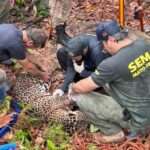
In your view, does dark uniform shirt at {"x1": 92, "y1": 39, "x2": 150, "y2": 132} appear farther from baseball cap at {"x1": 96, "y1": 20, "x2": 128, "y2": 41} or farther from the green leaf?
the green leaf

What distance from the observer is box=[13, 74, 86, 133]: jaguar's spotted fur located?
7.56 m

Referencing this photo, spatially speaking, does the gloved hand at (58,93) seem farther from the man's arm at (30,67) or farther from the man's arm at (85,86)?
the man's arm at (85,86)

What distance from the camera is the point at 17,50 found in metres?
7.81

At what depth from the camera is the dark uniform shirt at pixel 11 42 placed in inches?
306

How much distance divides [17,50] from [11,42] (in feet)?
0.45


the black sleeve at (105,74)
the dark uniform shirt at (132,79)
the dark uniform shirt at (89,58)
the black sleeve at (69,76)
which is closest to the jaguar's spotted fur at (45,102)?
the black sleeve at (69,76)

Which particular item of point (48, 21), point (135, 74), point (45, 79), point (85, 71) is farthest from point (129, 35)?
point (48, 21)

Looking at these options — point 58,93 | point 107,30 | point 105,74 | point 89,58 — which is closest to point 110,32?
point 107,30

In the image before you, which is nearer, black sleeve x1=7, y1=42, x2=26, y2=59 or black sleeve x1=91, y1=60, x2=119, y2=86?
black sleeve x1=91, y1=60, x2=119, y2=86

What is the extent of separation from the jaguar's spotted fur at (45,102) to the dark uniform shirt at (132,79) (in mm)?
626

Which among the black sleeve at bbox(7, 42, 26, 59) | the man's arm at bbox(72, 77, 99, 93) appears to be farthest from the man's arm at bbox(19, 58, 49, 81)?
the man's arm at bbox(72, 77, 99, 93)

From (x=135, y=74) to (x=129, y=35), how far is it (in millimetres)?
542

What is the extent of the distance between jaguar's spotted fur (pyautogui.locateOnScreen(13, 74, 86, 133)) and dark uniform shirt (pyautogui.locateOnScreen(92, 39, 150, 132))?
63 cm

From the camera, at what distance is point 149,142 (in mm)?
7348
